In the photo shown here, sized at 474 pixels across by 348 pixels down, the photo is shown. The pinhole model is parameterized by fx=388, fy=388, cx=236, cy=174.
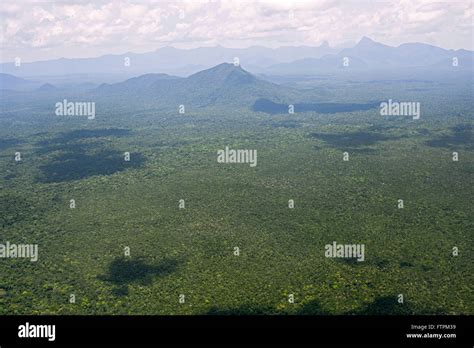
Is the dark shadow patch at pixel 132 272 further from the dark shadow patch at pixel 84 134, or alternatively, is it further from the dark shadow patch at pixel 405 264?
Answer: the dark shadow patch at pixel 84 134

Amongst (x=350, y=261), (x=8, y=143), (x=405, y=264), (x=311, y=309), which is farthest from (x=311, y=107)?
(x=311, y=309)

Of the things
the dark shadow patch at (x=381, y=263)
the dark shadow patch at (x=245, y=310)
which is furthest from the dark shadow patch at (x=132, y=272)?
the dark shadow patch at (x=381, y=263)

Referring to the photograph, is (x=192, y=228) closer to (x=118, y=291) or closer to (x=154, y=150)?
(x=118, y=291)

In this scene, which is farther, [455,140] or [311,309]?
[455,140]

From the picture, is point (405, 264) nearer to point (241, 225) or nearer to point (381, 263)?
point (381, 263)

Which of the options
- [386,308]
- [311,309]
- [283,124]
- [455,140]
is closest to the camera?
[386,308]

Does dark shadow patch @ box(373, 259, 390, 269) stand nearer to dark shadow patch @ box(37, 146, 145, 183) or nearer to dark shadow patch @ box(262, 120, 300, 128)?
dark shadow patch @ box(37, 146, 145, 183)
